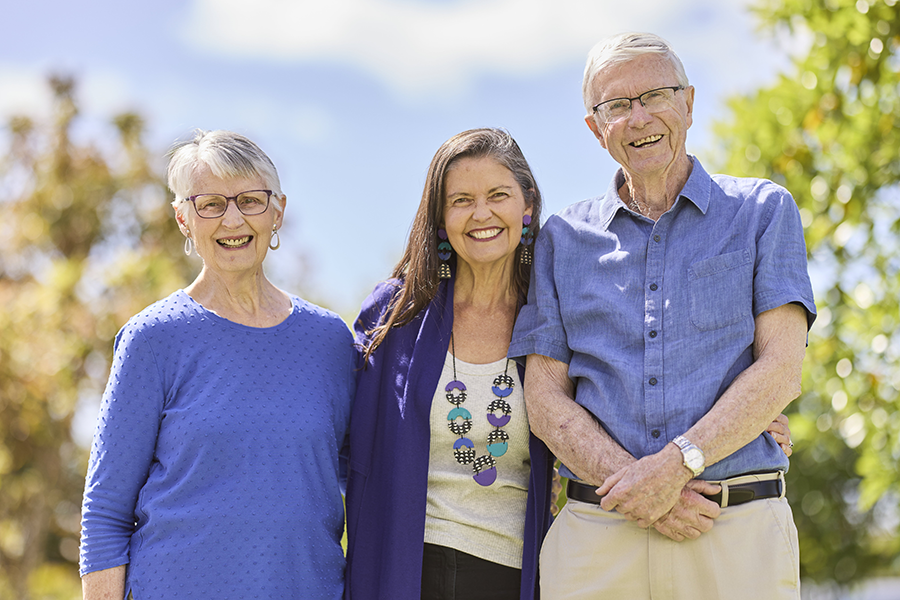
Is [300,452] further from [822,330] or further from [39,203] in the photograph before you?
[39,203]

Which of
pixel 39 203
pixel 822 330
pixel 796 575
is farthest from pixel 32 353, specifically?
pixel 796 575

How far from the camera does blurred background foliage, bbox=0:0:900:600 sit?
3.88 metres

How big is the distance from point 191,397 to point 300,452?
14.4 inches

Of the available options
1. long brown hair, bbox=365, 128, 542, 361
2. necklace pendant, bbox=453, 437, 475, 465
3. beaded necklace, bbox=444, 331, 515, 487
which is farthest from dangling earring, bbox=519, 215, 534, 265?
necklace pendant, bbox=453, 437, 475, 465

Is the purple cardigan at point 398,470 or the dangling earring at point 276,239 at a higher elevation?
the dangling earring at point 276,239

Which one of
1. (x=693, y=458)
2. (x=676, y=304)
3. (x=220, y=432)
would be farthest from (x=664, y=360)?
(x=220, y=432)

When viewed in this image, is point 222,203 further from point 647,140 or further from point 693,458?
point 693,458

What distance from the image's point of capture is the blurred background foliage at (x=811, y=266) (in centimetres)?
388

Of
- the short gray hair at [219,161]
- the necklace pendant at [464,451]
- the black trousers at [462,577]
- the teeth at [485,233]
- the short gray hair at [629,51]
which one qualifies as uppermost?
the short gray hair at [629,51]

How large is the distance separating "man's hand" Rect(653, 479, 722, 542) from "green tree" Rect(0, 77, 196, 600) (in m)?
6.31

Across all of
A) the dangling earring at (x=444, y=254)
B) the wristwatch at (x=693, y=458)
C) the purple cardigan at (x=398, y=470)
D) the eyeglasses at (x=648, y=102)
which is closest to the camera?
the wristwatch at (x=693, y=458)

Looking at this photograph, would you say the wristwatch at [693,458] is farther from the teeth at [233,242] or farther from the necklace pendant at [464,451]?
the teeth at [233,242]

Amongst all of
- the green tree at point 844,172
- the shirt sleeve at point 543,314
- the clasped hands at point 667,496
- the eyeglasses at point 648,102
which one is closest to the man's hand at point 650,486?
the clasped hands at point 667,496

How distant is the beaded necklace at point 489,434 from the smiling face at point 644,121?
0.82 metres
